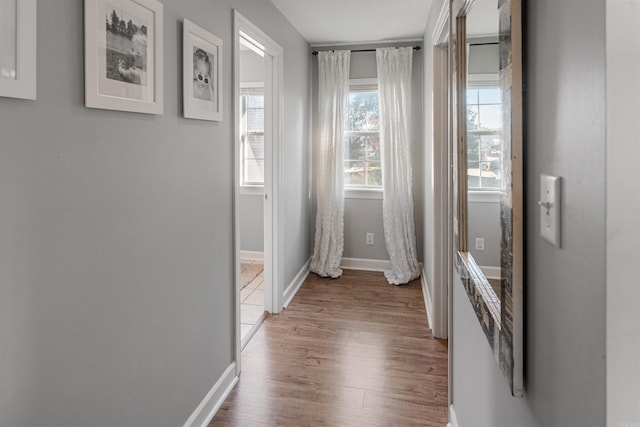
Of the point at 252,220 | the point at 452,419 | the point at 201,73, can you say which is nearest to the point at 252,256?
the point at 252,220

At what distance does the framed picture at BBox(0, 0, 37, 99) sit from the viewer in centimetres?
95

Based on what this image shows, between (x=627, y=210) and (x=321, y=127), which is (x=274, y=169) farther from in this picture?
(x=627, y=210)

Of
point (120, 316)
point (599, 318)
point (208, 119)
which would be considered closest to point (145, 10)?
point (208, 119)

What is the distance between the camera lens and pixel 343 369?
2.50m

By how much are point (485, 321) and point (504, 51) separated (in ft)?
2.31

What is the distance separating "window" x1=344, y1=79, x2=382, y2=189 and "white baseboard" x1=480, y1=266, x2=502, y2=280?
3.45 metres

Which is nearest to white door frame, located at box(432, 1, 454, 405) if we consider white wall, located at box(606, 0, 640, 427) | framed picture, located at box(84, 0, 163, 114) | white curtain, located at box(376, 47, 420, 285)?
white curtain, located at box(376, 47, 420, 285)

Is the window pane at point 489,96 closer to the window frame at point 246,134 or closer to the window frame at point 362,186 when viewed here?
the window frame at point 362,186

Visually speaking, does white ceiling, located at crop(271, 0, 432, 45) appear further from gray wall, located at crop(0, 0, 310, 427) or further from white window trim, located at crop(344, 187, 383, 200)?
white window trim, located at crop(344, 187, 383, 200)

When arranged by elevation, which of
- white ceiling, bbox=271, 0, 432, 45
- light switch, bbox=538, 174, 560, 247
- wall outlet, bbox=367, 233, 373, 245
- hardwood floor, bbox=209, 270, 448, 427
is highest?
white ceiling, bbox=271, 0, 432, 45

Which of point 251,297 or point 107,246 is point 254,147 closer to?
point 251,297

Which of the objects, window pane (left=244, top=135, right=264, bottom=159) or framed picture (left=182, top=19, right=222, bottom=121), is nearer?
framed picture (left=182, top=19, right=222, bottom=121)

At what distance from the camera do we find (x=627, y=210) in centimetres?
50

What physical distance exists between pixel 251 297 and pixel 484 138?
3108 mm
